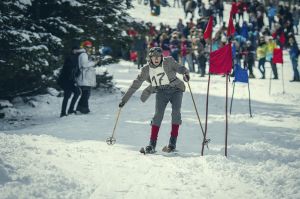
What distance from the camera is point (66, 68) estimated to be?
13461 millimetres

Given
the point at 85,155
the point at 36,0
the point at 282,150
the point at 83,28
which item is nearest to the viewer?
the point at 85,155

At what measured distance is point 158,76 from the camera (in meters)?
8.88

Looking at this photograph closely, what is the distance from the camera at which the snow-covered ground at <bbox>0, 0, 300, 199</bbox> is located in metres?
6.34

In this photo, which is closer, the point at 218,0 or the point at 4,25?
the point at 4,25

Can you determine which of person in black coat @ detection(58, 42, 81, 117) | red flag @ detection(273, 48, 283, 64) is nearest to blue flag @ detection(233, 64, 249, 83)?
person in black coat @ detection(58, 42, 81, 117)

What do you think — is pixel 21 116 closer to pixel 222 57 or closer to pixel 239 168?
pixel 222 57

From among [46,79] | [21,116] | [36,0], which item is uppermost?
[36,0]

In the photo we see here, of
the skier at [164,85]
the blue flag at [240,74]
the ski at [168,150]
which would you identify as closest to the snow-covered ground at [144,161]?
the ski at [168,150]

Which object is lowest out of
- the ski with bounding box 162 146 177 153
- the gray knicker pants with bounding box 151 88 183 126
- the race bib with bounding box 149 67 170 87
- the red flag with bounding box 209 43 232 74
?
the ski with bounding box 162 146 177 153

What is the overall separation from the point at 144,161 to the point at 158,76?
1.64m

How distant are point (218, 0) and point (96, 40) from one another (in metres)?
19.3

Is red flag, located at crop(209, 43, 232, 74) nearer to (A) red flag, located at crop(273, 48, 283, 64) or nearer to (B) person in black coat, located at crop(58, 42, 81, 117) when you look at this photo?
(B) person in black coat, located at crop(58, 42, 81, 117)

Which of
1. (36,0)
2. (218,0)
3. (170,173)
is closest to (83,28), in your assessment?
(36,0)

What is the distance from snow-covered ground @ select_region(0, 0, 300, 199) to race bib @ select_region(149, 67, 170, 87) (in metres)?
1.28
